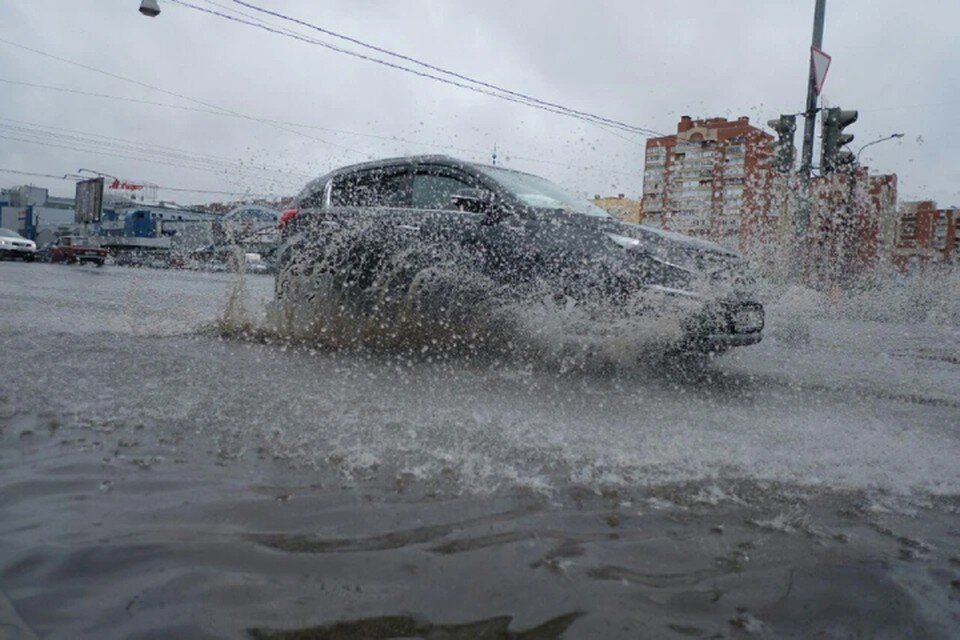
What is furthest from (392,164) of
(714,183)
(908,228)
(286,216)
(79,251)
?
(79,251)

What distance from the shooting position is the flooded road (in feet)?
5.08

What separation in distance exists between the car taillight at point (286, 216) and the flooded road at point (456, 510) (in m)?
2.81

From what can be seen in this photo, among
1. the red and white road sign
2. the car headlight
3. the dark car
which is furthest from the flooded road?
the red and white road sign

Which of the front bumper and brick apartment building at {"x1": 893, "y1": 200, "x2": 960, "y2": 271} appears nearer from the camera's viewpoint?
brick apartment building at {"x1": 893, "y1": 200, "x2": 960, "y2": 271}

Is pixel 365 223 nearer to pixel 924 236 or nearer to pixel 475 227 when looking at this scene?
Result: pixel 475 227

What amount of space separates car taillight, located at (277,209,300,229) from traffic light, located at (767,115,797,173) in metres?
7.03

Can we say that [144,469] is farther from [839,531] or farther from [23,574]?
[839,531]

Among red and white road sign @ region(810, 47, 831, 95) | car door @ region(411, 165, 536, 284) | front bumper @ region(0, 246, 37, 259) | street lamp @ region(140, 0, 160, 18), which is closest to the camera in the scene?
car door @ region(411, 165, 536, 284)

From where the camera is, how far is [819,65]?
10.4 metres

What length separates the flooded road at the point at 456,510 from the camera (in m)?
1.55

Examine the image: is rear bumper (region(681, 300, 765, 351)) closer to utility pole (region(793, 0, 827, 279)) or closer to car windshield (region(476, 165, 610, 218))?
car windshield (region(476, 165, 610, 218))

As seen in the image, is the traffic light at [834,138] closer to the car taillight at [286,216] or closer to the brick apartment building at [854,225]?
the brick apartment building at [854,225]

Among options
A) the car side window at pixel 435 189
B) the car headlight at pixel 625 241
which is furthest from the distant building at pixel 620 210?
the car side window at pixel 435 189

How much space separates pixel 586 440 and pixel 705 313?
6.90 ft
